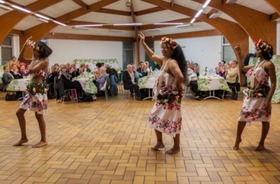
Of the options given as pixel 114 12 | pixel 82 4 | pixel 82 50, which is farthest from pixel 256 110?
pixel 82 50

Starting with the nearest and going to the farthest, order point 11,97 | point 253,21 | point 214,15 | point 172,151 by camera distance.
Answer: point 172,151, point 11,97, point 253,21, point 214,15

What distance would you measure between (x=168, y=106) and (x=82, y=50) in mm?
13836

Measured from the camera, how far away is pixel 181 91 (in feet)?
12.0

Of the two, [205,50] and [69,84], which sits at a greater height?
[205,50]

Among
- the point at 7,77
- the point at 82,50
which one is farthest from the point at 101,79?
the point at 82,50

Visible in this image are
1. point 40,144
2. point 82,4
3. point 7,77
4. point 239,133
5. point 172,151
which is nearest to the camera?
point 172,151

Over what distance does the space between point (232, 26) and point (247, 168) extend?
10.2 m

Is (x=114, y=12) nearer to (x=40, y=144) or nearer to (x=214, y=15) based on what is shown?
(x=214, y=15)

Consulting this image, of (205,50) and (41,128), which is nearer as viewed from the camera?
(41,128)

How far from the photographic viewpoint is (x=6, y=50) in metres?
13.8

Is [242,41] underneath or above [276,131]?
above

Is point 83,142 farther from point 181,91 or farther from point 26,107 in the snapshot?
point 181,91

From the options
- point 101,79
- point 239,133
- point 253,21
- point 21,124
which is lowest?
point 239,133

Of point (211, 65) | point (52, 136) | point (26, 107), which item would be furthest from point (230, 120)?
point (211, 65)
